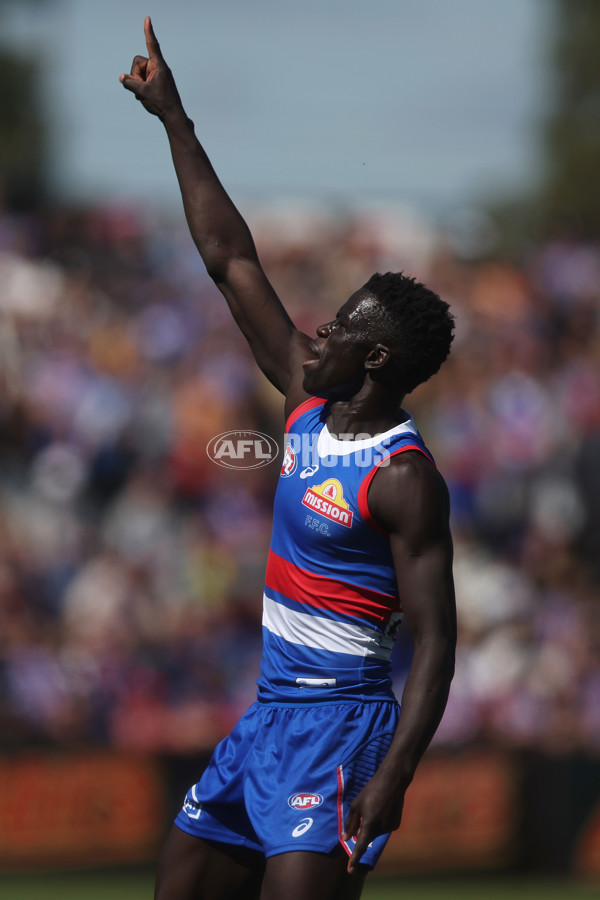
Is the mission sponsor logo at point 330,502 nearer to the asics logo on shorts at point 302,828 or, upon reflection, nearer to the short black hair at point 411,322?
the short black hair at point 411,322

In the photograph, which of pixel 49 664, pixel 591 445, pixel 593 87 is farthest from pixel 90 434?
pixel 593 87

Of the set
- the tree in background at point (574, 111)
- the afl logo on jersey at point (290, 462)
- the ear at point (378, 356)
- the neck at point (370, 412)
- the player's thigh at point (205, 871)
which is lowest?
the player's thigh at point (205, 871)

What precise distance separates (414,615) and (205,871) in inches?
44.8

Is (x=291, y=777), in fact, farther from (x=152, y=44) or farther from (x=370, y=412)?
(x=152, y=44)

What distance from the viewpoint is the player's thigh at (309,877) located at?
4.07 meters

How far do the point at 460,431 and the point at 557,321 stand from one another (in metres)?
1.88

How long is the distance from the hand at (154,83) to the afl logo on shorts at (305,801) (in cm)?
251

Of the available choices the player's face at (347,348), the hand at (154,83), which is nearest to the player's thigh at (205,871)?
the player's face at (347,348)

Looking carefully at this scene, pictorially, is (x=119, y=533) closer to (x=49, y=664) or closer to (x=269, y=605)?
(x=49, y=664)

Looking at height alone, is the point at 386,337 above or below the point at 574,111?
below

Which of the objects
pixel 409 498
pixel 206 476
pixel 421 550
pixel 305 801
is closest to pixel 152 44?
pixel 409 498

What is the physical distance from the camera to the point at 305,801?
4.22 m

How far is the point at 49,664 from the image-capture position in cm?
985
